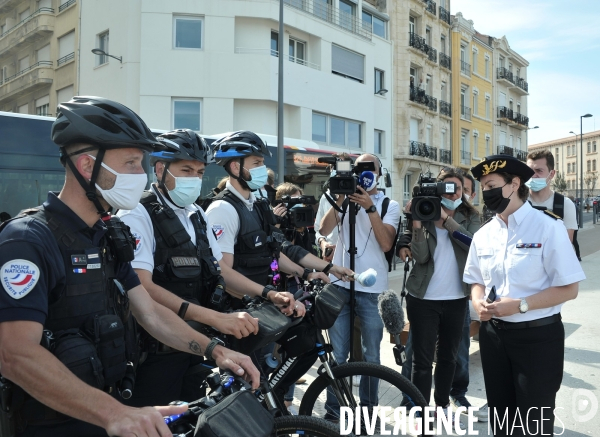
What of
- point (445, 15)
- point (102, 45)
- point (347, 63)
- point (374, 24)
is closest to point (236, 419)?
point (102, 45)

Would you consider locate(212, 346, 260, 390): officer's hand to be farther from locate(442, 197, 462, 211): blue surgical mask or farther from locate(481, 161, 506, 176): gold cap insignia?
locate(442, 197, 462, 211): blue surgical mask

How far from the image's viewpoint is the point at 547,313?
114 inches

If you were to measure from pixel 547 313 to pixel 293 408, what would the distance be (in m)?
1.84

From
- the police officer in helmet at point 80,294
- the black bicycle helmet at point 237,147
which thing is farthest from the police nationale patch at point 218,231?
the police officer in helmet at point 80,294

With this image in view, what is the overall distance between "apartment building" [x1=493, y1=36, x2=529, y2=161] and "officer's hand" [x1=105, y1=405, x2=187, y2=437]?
41.2 metres

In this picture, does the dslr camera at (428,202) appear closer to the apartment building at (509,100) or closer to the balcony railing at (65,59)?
the balcony railing at (65,59)

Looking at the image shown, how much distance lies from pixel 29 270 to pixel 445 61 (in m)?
34.7

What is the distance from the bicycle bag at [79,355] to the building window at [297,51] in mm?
21720

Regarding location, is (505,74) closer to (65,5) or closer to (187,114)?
(187,114)

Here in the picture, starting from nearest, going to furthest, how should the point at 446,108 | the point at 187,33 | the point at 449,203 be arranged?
the point at 449,203
the point at 187,33
the point at 446,108

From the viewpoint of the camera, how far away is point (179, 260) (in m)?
2.74

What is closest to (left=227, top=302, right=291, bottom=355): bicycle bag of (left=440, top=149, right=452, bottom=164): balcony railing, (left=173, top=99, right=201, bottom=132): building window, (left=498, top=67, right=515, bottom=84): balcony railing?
(left=173, top=99, right=201, bottom=132): building window

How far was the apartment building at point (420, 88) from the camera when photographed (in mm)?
28609

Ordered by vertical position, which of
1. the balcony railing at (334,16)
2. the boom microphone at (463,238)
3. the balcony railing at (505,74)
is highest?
the balcony railing at (505,74)
